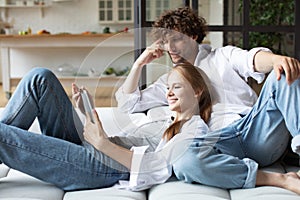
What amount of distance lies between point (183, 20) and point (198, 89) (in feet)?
1.28

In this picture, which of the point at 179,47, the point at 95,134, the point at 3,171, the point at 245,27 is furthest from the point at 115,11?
the point at 95,134

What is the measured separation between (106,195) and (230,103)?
24.5 inches

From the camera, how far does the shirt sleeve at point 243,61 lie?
199 cm

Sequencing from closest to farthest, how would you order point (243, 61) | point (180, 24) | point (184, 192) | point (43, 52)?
1. point (184, 192)
2. point (243, 61)
3. point (180, 24)
4. point (43, 52)

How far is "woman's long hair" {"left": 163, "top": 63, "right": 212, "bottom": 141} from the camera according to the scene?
1869mm

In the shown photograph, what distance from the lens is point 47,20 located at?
262 inches

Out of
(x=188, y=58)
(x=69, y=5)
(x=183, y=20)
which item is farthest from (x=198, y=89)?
(x=69, y=5)

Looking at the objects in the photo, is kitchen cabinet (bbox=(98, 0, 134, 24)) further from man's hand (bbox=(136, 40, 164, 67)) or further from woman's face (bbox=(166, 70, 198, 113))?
woman's face (bbox=(166, 70, 198, 113))

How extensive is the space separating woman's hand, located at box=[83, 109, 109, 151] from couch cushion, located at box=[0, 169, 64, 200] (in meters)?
0.18

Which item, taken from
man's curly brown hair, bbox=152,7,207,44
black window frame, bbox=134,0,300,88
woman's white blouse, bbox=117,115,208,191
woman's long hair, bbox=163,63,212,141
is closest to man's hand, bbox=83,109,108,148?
woman's white blouse, bbox=117,115,208,191

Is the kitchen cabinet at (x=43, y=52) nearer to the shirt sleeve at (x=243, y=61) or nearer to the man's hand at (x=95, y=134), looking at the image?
the shirt sleeve at (x=243, y=61)

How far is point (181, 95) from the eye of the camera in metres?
1.86

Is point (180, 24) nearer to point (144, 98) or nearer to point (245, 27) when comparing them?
point (144, 98)

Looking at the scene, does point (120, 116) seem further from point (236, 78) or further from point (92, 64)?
point (236, 78)
